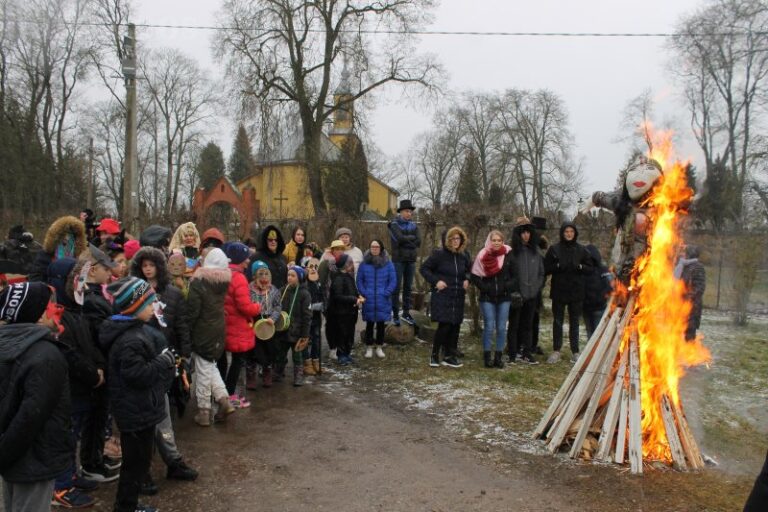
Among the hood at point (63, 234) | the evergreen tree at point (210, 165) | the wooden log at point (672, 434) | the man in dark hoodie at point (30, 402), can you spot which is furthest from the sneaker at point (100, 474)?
the evergreen tree at point (210, 165)

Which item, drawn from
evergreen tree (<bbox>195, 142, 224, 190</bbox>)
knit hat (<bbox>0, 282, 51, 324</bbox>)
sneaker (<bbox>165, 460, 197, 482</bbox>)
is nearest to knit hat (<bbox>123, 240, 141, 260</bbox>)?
sneaker (<bbox>165, 460, 197, 482</bbox>)

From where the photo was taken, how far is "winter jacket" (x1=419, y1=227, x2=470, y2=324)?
26.4 ft

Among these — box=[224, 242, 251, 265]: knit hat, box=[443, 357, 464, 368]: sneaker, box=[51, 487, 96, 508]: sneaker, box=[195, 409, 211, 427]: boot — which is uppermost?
box=[224, 242, 251, 265]: knit hat

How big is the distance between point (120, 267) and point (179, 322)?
28.6 inches

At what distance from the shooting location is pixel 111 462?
465 centimetres

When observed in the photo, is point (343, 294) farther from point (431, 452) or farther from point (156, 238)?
point (431, 452)

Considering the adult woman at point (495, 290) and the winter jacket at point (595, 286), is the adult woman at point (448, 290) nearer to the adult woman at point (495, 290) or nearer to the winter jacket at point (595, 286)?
the adult woman at point (495, 290)

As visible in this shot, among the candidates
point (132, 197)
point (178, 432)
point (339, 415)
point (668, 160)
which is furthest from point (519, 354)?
point (132, 197)

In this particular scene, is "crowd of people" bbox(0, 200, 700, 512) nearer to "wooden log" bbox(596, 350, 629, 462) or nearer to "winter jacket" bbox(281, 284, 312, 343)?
"winter jacket" bbox(281, 284, 312, 343)

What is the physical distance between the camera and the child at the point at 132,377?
3.67m

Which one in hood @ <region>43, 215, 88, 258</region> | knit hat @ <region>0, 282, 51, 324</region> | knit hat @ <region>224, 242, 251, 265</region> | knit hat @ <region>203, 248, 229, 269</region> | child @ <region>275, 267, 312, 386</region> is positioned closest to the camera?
knit hat @ <region>0, 282, 51, 324</region>

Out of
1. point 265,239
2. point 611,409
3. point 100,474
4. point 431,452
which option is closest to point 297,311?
point 265,239

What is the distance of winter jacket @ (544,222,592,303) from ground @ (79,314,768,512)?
→ 1377mm

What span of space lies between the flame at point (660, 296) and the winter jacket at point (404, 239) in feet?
16.8
